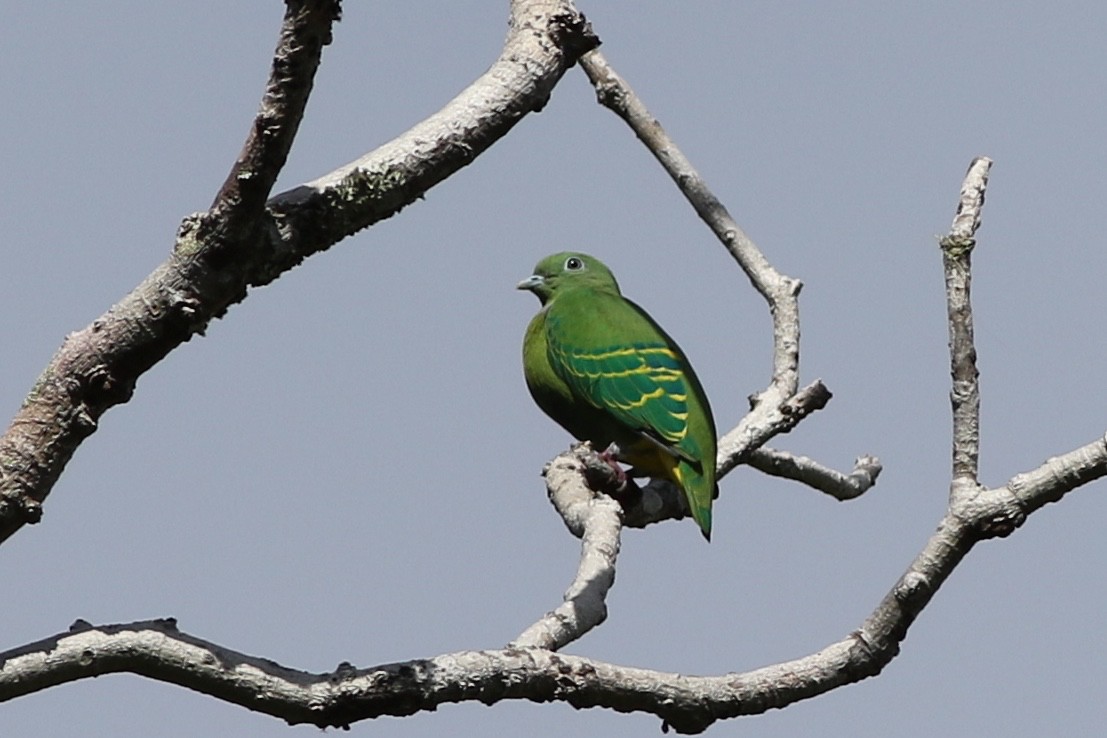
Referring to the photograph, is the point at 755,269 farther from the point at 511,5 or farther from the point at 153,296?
the point at 153,296

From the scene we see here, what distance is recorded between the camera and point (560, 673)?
10.7 feet

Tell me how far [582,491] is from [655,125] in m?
2.12

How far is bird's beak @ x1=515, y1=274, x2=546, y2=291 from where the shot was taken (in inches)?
319

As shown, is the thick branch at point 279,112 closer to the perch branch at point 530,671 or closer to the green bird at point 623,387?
the perch branch at point 530,671

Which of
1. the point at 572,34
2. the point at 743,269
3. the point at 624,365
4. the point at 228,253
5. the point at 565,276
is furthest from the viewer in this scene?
the point at 565,276

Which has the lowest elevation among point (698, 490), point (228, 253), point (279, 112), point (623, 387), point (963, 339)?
point (228, 253)

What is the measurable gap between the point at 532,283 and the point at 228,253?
5.16 m

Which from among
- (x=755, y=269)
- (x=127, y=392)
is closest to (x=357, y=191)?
(x=127, y=392)

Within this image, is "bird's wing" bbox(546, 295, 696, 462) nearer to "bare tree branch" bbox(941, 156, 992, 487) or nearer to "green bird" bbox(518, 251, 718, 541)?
"green bird" bbox(518, 251, 718, 541)

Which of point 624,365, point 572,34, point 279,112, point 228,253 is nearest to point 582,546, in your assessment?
point 572,34

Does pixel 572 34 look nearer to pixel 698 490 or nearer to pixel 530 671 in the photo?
pixel 530 671

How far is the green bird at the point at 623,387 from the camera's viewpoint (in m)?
6.47

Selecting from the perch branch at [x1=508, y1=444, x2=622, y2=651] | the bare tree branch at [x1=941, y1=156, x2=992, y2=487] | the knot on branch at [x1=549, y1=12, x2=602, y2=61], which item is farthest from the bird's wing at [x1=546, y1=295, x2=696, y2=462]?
the knot on branch at [x1=549, y1=12, x2=602, y2=61]

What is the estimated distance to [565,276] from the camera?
8062 millimetres
